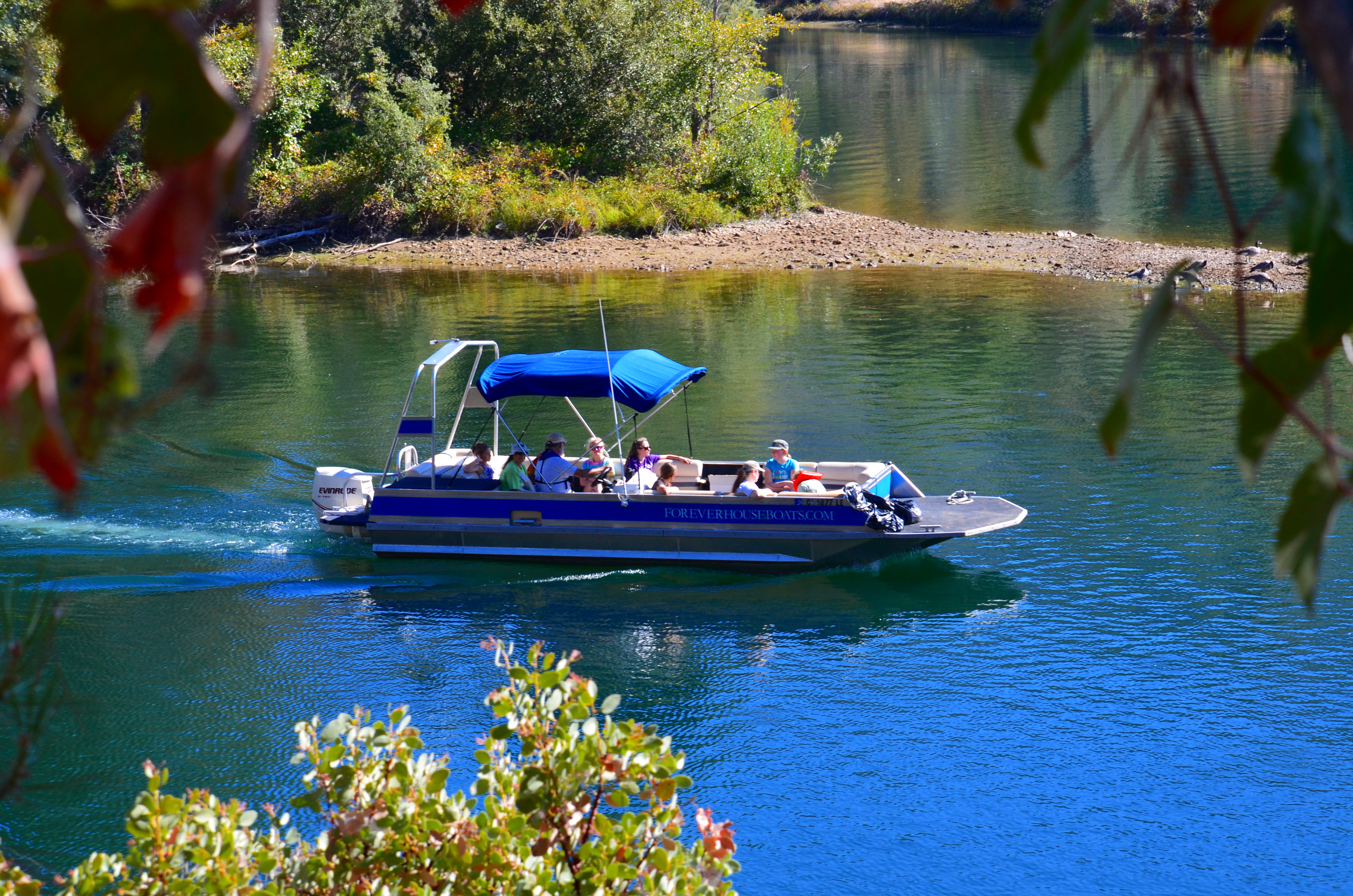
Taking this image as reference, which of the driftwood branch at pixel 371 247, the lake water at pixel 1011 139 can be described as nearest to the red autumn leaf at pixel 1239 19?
the lake water at pixel 1011 139

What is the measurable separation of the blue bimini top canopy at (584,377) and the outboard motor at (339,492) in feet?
6.99

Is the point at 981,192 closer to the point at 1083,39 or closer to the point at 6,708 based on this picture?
the point at 6,708

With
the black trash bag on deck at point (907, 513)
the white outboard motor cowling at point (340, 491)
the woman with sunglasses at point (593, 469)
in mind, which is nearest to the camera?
the black trash bag on deck at point (907, 513)

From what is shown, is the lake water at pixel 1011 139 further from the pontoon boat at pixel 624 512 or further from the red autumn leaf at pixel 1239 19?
the red autumn leaf at pixel 1239 19

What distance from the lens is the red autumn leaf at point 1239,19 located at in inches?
62.7

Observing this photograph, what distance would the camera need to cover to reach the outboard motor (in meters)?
16.4

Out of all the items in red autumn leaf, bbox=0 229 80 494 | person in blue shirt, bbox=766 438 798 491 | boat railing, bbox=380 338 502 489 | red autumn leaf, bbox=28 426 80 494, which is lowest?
person in blue shirt, bbox=766 438 798 491

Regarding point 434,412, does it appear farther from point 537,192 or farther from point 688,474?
point 537,192

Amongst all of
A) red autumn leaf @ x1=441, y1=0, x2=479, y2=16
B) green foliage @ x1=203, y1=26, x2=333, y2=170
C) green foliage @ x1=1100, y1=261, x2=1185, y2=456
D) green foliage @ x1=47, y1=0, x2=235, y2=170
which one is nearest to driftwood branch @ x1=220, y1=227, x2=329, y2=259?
green foliage @ x1=203, y1=26, x2=333, y2=170

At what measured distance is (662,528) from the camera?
50.6ft

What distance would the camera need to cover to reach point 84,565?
1592 centimetres

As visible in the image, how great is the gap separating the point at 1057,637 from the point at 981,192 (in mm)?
31529

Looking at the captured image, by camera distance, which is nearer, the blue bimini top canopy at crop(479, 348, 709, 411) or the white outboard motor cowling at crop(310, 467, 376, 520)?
the blue bimini top canopy at crop(479, 348, 709, 411)

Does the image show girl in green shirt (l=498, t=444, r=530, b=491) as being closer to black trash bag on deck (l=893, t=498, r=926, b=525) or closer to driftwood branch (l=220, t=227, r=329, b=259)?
black trash bag on deck (l=893, t=498, r=926, b=525)
